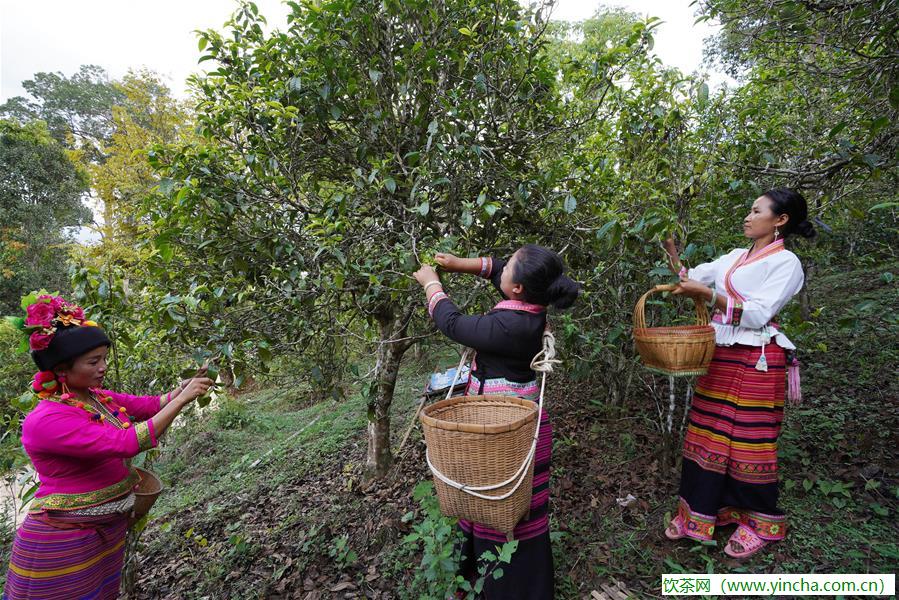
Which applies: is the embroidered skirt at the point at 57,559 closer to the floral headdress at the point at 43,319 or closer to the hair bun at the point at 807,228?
the floral headdress at the point at 43,319

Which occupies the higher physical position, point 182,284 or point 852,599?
point 182,284

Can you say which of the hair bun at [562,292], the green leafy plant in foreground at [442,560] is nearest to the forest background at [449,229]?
the green leafy plant in foreground at [442,560]

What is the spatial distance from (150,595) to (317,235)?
298 cm

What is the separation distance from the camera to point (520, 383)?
6.81 ft

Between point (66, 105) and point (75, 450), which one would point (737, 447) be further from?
point (66, 105)

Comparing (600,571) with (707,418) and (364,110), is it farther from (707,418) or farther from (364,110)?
(364,110)

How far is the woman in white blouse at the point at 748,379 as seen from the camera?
2.29 m

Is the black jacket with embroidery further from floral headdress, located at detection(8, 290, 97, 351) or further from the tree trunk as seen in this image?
floral headdress, located at detection(8, 290, 97, 351)

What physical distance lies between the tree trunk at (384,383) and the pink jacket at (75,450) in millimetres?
1465

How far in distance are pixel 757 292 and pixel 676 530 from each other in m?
1.50

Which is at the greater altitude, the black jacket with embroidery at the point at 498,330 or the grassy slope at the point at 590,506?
the black jacket with embroidery at the point at 498,330

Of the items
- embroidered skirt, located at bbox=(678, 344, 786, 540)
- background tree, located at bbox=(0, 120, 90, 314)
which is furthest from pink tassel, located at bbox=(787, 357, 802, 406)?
background tree, located at bbox=(0, 120, 90, 314)

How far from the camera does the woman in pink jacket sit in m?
1.99

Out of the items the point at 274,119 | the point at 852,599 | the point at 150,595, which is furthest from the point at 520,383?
the point at 150,595
